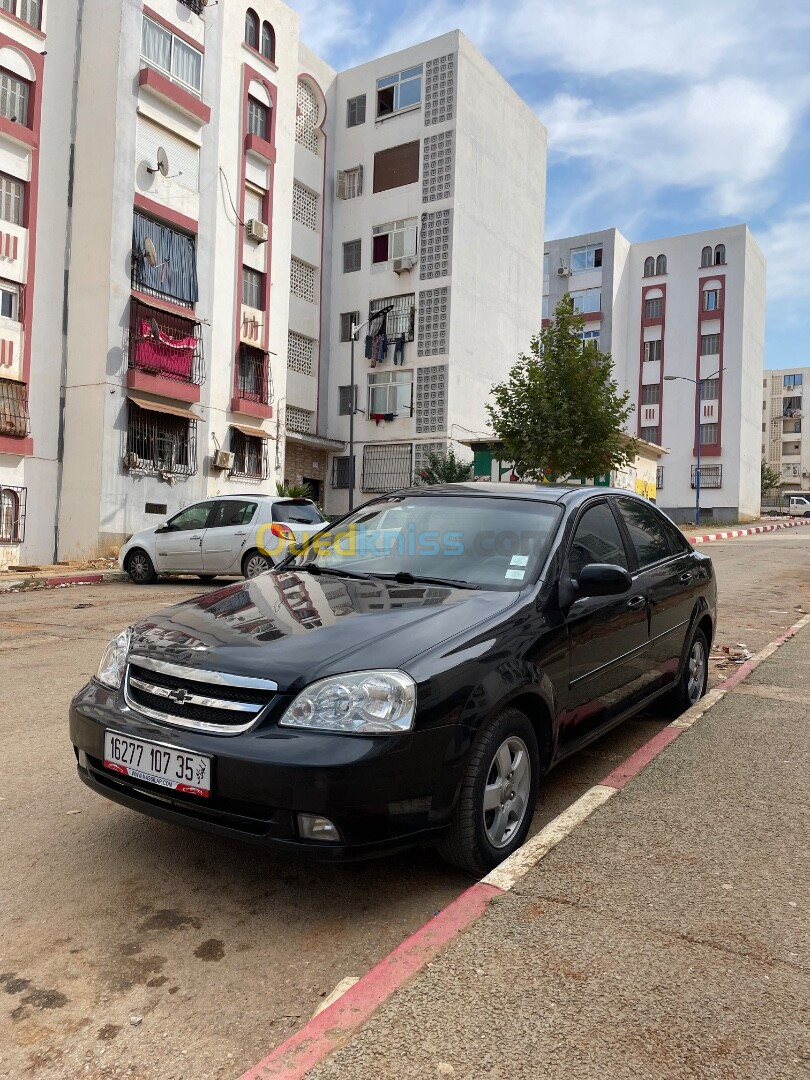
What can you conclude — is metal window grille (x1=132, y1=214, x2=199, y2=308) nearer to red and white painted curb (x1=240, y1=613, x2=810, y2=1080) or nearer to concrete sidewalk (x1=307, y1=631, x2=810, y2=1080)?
red and white painted curb (x1=240, y1=613, x2=810, y2=1080)

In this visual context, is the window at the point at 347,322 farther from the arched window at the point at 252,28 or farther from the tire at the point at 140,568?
the tire at the point at 140,568

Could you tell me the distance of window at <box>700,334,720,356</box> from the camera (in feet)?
184

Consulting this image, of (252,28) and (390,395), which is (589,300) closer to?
(390,395)

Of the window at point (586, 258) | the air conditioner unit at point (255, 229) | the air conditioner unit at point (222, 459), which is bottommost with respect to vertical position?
the air conditioner unit at point (222, 459)

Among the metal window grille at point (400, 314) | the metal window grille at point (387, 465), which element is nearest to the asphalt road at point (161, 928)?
the metal window grille at point (387, 465)

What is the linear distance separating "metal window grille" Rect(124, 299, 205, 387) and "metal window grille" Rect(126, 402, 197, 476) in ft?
3.50

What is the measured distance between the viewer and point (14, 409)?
62.1 feet

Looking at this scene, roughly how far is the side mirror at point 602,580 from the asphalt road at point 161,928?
1037 mm

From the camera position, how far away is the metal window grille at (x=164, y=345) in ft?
67.5

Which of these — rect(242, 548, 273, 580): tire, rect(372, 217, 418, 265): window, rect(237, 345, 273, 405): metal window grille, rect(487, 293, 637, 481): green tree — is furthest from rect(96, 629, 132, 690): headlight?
rect(372, 217, 418, 265): window

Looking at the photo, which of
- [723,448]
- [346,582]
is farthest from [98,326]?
[723,448]

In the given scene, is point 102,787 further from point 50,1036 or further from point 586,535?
point 586,535

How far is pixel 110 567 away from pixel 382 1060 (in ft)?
56.2

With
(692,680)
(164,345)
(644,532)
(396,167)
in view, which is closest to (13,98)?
(164,345)
